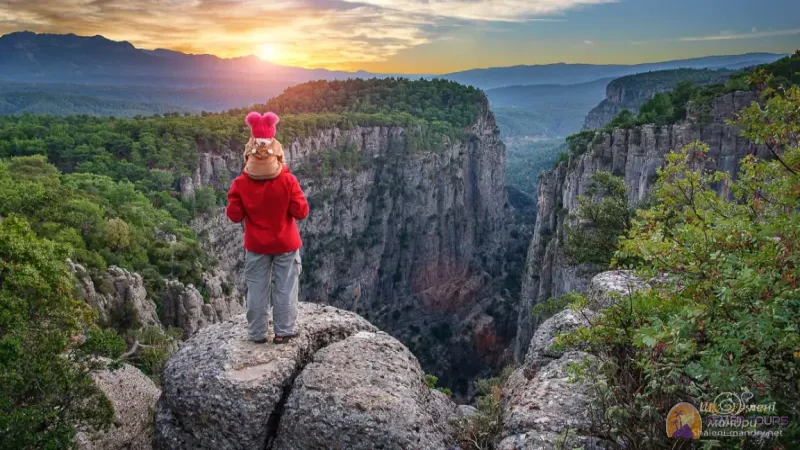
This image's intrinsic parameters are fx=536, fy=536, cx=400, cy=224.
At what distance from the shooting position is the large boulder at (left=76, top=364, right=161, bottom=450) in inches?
328

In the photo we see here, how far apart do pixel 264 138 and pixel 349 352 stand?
11.3 ft

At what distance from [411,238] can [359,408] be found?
80418mm

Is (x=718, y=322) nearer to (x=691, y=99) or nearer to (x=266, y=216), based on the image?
(x=266, y=216)

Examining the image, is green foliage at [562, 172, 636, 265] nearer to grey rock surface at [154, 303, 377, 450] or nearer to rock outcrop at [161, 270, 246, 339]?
grey rock surface at [154, 303, 377, 450]

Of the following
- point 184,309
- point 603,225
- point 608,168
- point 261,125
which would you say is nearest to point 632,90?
point 608,168

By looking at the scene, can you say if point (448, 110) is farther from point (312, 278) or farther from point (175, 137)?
point (175, 137)

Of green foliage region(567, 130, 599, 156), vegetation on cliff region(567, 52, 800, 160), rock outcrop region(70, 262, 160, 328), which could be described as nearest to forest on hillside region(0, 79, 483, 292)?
rock outcrop region(70, 262, 160, 328)

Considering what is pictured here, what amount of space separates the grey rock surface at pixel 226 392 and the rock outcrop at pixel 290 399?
0.01 meters

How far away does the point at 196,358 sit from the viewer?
7.73 m

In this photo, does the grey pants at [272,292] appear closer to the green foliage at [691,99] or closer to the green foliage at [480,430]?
the green foliage at [480,430]

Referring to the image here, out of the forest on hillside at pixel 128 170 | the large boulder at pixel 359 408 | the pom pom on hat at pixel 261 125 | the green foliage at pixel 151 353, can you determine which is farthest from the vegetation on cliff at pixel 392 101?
the large boulder at pixel 359 408

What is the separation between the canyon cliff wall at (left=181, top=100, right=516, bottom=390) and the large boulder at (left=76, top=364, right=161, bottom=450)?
48589 mm

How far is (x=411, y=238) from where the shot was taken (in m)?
87.2

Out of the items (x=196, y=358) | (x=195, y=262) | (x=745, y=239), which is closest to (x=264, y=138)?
(x=196, y=358)
